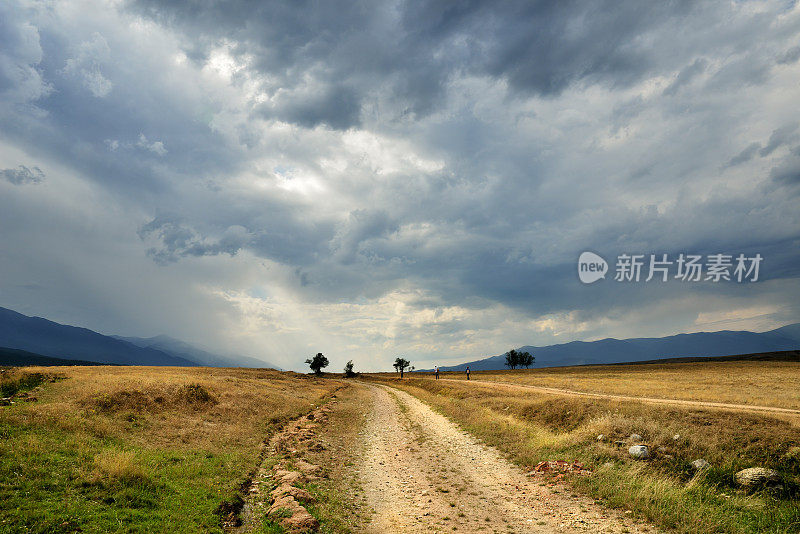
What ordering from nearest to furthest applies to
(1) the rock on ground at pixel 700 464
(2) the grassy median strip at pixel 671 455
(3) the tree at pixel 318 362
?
(2) the grassy median strip at pixel 671 455
(1) the rock on ground at pixel 700 464
(3) the tree at pixel 318 362

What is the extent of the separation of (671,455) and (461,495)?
11886 millimetres

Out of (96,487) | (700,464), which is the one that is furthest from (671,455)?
(96,487)

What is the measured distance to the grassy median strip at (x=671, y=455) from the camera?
13.7 metres

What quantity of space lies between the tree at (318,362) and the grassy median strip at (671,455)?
4313 inches

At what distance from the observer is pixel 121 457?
15938 millimetres

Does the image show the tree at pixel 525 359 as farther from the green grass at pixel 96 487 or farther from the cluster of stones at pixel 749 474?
the green grass at pixel 96 487

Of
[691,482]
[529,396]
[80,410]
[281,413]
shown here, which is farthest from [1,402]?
[529,396]

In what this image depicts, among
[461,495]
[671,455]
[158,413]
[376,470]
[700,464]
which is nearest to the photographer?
[461,495]

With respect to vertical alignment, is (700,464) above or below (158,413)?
below

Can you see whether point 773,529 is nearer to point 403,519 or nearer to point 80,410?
point 403,519

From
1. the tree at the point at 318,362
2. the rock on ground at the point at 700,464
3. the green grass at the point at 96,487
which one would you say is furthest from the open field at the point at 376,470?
the tree at the point at 318,362

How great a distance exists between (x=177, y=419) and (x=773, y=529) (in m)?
32.0

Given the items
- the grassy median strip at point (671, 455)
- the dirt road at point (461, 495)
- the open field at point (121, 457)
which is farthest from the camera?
the grassy median strip at point (671, 455)

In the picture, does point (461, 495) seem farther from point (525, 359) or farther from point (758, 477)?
point (525, 359)
